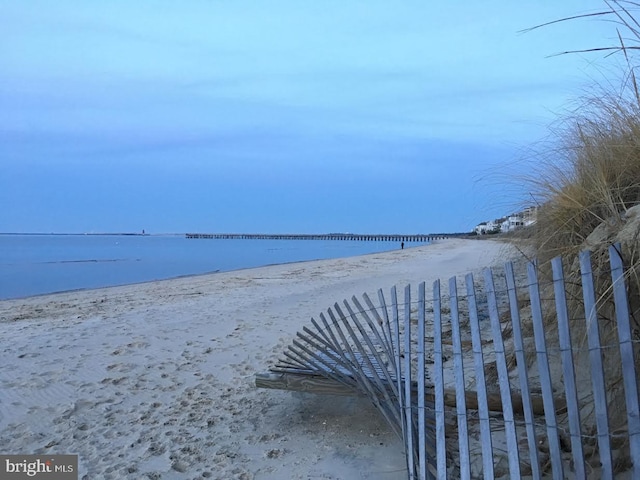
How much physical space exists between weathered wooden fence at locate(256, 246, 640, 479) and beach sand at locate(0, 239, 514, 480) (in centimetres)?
42

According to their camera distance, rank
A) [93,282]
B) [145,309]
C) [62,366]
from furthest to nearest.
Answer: [93,282], [145,309], [62,366]

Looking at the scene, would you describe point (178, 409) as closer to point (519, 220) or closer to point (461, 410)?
point (461, 410)

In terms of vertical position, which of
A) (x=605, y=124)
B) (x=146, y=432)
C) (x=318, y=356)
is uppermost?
(x=605, y=124)

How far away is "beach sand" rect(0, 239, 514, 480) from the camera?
375 cm

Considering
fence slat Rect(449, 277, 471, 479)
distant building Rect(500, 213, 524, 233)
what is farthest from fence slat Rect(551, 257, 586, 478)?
distant building Rect(500, 213, 524, 233)

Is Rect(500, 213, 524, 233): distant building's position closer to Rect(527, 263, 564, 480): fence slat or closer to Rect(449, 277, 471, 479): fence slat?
Rect(449, 277, 471, 479): fence slat

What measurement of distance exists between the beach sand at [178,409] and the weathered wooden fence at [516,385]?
0.42 metres

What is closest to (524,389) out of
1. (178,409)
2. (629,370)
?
(629,370)

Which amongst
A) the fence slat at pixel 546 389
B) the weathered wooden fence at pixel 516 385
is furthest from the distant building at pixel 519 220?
the fence slat at pixel 546 389

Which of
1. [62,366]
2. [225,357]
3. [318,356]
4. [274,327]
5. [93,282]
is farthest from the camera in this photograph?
[93,282]

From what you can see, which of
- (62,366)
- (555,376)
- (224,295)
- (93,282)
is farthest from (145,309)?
(93,282)

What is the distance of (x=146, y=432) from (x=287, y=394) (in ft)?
4.61

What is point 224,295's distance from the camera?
13.8 metres

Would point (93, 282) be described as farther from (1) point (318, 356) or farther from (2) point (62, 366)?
(1) point (318, 356)
